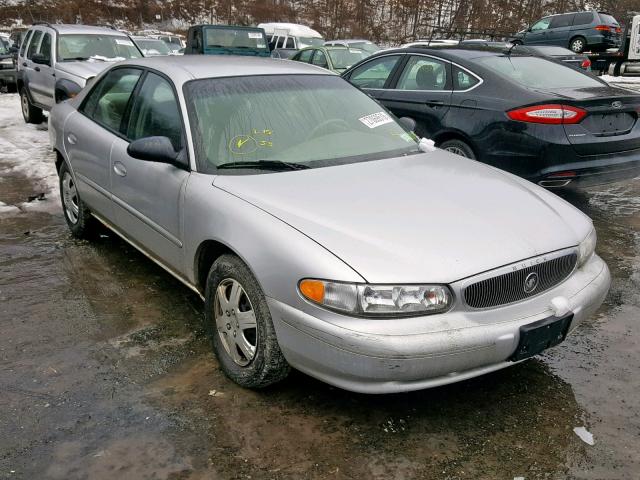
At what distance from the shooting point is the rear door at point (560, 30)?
21250 mm

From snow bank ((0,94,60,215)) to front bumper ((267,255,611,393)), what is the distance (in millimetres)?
4392

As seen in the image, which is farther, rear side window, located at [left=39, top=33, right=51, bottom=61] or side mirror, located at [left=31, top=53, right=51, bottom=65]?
rear side window, located at [left=39, top=33, right=51, bottom=61]

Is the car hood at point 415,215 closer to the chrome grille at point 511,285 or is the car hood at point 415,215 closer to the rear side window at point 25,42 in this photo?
the chrome grille at point 511,285

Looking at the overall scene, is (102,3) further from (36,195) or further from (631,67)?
(36,195)

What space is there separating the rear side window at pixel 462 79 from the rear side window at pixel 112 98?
10.2 feet

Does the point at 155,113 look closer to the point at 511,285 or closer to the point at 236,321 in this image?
the point at 236,321

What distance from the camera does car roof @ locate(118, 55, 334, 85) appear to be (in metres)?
3.77

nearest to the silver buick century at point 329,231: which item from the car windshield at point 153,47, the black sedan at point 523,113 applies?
the black sedan at point 523,113

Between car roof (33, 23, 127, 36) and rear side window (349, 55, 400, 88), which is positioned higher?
car roof (33, 23, 127, 36)

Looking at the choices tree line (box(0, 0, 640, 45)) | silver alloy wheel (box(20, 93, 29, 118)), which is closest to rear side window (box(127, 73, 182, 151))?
silver alloy wheel (box(20, 93, 29, 118))

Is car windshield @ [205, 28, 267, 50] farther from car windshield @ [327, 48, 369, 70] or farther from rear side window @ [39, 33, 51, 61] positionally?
rear side window @ [39, 33, 51, 61]

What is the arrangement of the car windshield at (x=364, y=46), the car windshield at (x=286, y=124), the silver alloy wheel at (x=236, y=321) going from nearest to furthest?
the silver alloy wheel at (x=236, y=321)
the car windshield at (x=286, y=124)
the car windshield at (x=364, y=46)

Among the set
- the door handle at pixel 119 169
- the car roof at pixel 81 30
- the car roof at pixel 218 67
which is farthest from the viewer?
the car roof at pixel 81 30

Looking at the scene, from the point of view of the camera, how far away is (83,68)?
9.55m
